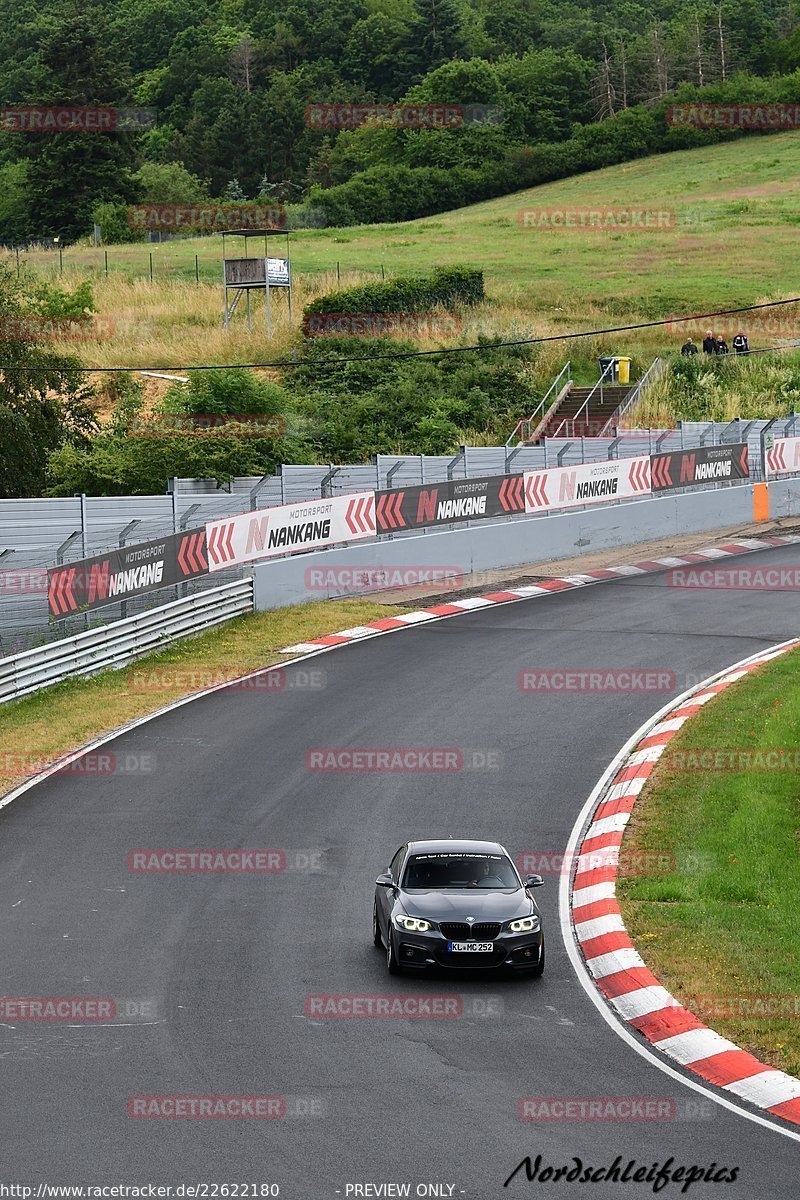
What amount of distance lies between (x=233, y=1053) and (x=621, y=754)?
10.7 m

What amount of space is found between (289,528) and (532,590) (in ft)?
19.3

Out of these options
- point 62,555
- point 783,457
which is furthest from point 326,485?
point 783,457

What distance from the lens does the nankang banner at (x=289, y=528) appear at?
29719 mm

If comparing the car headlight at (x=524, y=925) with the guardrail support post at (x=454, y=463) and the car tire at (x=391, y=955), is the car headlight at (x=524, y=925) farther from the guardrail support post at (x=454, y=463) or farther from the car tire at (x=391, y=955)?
the guardrail support post at (x=454, y=463)

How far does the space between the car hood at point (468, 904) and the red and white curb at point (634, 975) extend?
37.6 inches

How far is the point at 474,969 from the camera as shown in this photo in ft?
43.6

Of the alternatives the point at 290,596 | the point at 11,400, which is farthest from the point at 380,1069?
the point at 11,400

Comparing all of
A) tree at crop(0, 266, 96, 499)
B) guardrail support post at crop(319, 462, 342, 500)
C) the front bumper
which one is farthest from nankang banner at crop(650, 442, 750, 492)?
the front bumper

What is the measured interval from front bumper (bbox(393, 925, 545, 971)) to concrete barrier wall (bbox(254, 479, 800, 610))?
18.0 meters

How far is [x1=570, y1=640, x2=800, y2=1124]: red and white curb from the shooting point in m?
11.1

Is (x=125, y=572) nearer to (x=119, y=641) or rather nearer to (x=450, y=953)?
(x=119, y=641)

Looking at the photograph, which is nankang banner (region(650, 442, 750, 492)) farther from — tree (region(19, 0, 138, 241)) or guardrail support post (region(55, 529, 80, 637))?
tree (region(19, 0, 138, 241))

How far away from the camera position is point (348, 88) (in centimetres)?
15200

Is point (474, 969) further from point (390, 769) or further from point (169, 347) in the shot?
point (169, 347)
